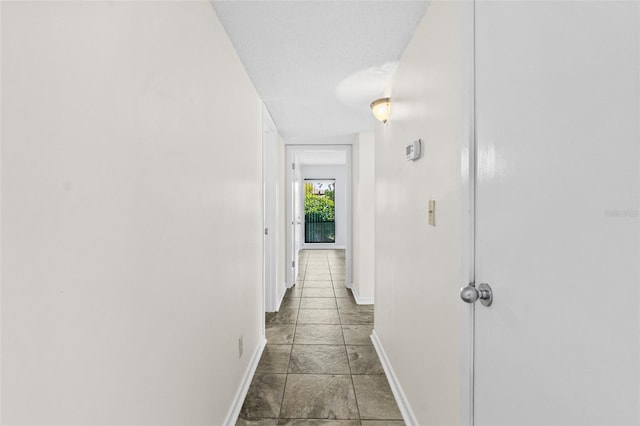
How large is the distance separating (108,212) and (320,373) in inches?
81.4

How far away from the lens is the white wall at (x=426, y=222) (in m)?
1.29

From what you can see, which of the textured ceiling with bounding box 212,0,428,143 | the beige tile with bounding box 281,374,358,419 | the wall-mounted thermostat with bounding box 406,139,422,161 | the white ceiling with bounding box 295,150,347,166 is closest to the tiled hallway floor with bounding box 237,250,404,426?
the beige tile with bounding box 281,374,358,419

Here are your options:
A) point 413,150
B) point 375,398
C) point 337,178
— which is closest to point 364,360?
point 375,398

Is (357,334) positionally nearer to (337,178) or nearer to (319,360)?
(319,360)

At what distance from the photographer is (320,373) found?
7.99ft

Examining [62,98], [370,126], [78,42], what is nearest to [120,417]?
[62,98]

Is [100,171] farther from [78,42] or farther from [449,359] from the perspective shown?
[449,359]

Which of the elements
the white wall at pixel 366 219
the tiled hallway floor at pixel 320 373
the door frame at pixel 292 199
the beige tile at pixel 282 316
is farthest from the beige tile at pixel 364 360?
the door frame at pixel 292 199

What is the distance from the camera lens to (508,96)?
0.87m

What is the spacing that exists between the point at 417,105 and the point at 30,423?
1.78 m

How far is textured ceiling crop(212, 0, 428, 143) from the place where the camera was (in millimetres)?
1590

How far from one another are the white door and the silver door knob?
2 cm

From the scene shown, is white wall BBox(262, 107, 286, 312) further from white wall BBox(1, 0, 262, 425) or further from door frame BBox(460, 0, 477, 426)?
door frame BBox(460, 0, 477, 426)

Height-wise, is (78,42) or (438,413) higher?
(78,42)
